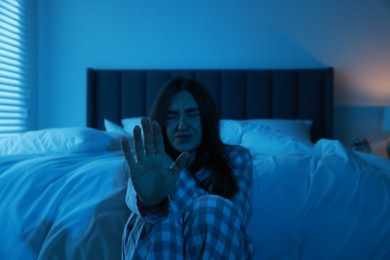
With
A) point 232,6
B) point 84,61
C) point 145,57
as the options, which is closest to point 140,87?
point 145,57

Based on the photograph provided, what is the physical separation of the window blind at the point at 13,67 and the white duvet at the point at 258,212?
171 cm

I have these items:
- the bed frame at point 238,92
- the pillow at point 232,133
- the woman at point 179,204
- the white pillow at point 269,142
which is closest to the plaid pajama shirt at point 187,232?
the woman at point 179,204

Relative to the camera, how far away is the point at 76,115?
10.2 feet

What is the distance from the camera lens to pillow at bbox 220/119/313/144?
2322mm

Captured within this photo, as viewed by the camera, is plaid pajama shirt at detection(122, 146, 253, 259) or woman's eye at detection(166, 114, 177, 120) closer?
plaid pajama shirt at detection(122, 146, 253, 259)

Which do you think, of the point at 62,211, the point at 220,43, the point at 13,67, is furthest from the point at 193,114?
the point at 13,67

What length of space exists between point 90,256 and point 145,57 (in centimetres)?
234

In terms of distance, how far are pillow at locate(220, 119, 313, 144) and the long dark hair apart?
105 centimetres

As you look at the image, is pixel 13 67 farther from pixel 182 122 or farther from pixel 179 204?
pixel 179 204

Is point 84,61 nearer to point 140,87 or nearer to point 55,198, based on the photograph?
point 140,87

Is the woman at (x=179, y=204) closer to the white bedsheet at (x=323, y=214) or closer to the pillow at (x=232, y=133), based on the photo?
the white bedsheet at (x=323, y=214)

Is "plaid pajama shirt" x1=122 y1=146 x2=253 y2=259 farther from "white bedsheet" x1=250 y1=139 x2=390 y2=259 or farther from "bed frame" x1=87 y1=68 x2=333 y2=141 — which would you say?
"bed frame" x1=87 y1=68 x2=333 y2=141

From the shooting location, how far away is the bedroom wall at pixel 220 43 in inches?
111

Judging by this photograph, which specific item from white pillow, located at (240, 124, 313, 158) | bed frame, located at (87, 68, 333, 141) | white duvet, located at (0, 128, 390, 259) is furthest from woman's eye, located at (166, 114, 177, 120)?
bed frame, located at (87, 68, 333, 141)
